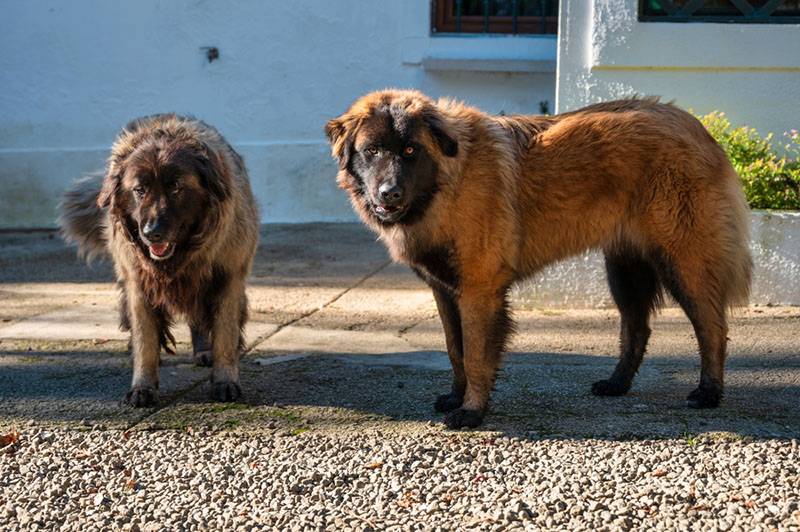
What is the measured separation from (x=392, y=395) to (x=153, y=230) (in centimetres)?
154

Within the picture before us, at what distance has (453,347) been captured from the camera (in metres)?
5.47

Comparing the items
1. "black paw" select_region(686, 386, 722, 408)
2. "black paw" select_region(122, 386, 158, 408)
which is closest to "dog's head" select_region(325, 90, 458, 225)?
"black paw" select_region(122, 386, 158, 408)

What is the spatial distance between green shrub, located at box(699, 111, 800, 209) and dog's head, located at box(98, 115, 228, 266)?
385cm

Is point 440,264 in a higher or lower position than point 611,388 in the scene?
higher

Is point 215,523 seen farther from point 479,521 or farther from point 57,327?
point 57,327

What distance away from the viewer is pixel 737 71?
26.1 ft

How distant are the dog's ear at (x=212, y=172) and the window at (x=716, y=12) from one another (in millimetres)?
3790

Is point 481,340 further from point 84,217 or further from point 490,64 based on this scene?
point 490,64

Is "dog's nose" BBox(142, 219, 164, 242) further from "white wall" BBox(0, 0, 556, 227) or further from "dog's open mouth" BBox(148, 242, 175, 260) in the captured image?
"white wall" BBox(0, 0, 556, 227)

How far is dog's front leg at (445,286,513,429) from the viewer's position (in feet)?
16.9

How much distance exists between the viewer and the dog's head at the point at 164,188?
5363 millimetres

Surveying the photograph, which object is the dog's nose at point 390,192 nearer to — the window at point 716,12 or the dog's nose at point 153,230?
the dog's nose at point 153,230

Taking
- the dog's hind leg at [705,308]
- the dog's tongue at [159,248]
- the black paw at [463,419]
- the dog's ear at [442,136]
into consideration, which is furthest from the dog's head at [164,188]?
the dog's hind leg at [705,308]

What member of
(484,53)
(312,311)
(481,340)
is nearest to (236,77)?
(484,53)
